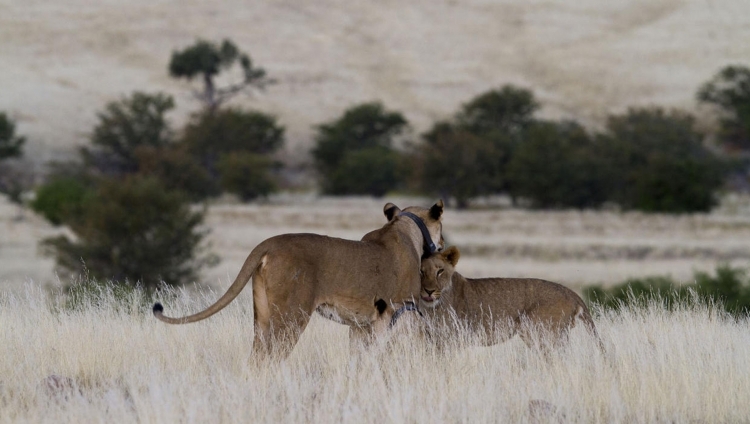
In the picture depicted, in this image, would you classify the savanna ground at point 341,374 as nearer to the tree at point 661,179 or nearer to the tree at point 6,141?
the tree at point 661,179

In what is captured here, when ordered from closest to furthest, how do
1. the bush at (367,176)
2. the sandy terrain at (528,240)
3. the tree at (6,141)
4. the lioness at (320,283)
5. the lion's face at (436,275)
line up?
the lioness at (320,283), the lion's face at (436,275), the sandy terrain at (528,240), the bush at (367,176), the tree at (6,141)

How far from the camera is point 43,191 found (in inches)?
1662

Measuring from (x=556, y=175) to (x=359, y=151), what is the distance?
2302 centimetres

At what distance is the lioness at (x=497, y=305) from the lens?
291 inches

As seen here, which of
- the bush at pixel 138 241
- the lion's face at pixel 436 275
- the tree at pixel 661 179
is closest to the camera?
the lion's face at pixel 436 275

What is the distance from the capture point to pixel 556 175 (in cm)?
5406

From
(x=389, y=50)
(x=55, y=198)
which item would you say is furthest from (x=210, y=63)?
(x=389, y=50)

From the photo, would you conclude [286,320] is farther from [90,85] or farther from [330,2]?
[330,2]

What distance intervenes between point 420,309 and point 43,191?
37802 mm

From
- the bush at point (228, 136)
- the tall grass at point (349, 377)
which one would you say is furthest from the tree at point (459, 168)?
the tall grass at point (349, 377)

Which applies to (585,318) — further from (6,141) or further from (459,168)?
(6,141)

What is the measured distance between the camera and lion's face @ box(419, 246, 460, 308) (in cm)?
734

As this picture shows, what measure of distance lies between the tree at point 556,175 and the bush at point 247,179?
15190 millimetres

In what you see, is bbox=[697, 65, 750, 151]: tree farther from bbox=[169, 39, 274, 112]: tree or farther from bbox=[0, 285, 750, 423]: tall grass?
bbox=[0, 285, 750, 423]: tall grass
